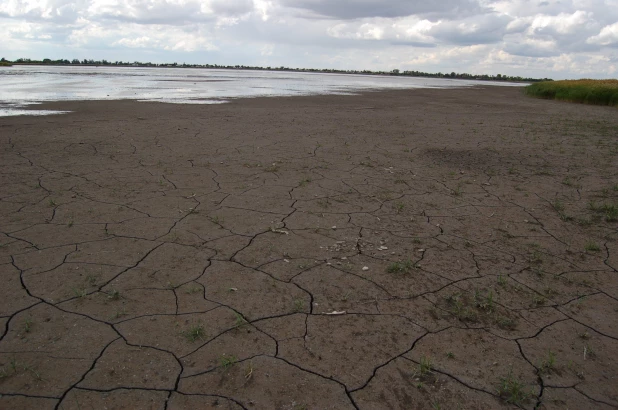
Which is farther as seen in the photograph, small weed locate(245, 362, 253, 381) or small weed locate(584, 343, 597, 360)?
small weed locate(584, 343, 597, 360)

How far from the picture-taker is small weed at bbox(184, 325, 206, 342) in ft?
7.04

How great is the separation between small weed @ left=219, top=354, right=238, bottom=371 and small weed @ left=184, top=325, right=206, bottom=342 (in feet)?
0.68

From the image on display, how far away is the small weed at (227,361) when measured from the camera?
1949 millimetres

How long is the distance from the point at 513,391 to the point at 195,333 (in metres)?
1.52

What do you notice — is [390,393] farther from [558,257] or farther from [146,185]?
[146,185]

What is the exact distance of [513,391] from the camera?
1.83m

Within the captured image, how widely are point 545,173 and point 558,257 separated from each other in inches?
114

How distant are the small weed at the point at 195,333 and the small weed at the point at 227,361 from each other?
8.1 inches

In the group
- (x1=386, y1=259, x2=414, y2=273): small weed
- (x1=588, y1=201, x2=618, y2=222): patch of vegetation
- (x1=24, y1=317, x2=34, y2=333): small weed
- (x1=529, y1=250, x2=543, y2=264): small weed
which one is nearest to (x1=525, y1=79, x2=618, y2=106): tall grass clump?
(x1=588, y1=201, x2=618, y2=222): patch of vegetation

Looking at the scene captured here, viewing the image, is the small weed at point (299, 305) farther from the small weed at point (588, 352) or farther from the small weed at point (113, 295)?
the small weed at point (588, 352)

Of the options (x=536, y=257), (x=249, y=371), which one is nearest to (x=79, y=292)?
(x=249, y=371)

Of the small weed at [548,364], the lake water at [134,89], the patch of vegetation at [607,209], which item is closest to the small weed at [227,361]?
the small weed at [548,364]

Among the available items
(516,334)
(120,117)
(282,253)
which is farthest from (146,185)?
(120,117)

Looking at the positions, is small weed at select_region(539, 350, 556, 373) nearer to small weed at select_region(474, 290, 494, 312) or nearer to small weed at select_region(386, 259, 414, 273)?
small weed at select_region(474, 290, 494, 312)
